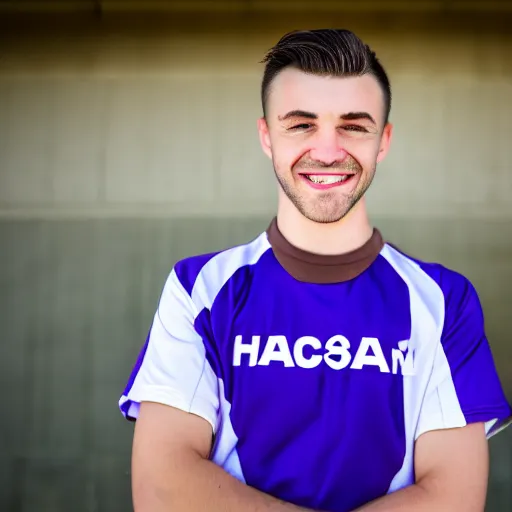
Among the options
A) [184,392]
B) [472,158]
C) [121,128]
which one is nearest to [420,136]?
[472,158]

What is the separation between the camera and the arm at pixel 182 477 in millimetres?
1119

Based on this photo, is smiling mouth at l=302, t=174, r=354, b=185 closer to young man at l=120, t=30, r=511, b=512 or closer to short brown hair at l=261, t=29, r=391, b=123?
young man at l=120, t=30, r=511, b=512

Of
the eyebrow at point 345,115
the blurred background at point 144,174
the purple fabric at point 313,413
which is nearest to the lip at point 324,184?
the eyebrow at point 345,115

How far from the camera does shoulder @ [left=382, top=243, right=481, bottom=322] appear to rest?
133 centimetres

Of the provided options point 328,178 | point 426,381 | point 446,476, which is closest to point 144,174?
point 328,178

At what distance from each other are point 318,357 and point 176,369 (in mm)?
273

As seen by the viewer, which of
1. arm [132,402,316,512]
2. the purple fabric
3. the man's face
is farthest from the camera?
the man's face

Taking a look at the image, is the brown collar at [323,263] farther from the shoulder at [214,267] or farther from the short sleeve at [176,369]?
the short sleeve at [176,369]

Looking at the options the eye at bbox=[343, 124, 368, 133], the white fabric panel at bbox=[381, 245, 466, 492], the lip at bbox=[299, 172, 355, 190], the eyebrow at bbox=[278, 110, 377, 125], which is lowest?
the white fabric panel at bbox=[381, 245, 466, 492]

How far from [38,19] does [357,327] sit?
161 cm

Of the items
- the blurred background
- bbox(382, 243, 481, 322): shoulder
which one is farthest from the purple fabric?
the blurred background

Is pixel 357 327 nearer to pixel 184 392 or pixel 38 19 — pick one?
pixel 184 392

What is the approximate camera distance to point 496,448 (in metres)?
2.05

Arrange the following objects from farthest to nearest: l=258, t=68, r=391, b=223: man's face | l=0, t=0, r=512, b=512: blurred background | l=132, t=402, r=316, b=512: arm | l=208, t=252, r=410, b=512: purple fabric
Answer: l=0, t=0, r=512, b=512: blurred background, l=258, t=68, r=391, b=223: man's face, l=208, t=252, r=410, b=512: purple fabric, l=132, t=402, r=316, b=512: arm
